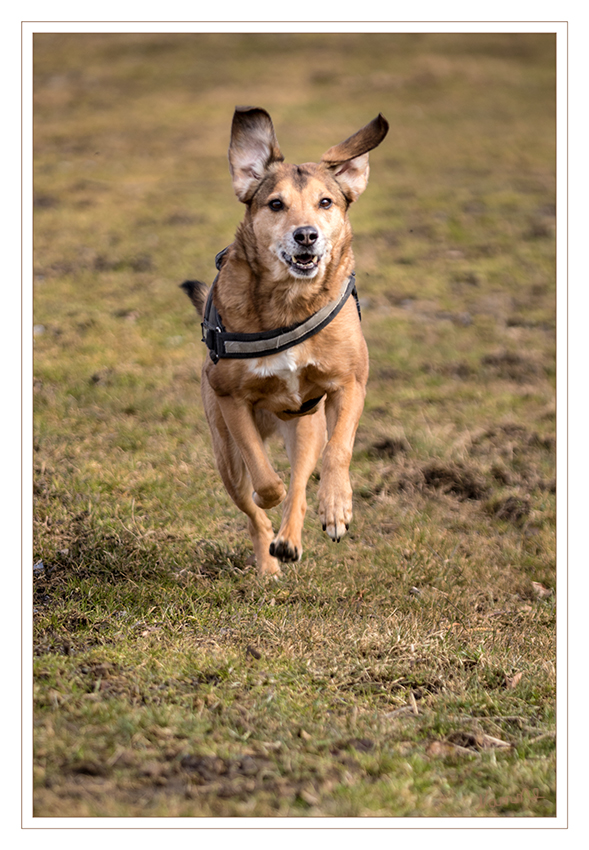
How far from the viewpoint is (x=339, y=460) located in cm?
496

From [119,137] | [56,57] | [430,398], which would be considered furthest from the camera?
[56,57]

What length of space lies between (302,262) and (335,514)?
57.1 inches

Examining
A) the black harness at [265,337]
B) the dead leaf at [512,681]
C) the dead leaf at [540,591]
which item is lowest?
the dead leaf at [512,681]

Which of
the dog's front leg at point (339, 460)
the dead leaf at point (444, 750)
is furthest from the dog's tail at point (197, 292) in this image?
the dead leaf at point (444, 750)

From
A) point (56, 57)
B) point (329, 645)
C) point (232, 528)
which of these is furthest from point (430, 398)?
point (56, 57)

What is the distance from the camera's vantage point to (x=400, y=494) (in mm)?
7301

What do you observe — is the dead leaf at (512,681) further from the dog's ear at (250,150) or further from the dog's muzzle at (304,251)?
the dog's ear at (250,150)

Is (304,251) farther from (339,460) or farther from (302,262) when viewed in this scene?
(339,460)

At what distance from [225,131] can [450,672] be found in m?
19.4

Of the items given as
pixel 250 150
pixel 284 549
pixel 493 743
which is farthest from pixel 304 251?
pixel 493 743

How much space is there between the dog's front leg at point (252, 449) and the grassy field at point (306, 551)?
0.72m

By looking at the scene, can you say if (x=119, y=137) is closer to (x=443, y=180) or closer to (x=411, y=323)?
(x=443, y=180)

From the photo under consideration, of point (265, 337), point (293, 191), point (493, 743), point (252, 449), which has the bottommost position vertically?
point (493, 743)

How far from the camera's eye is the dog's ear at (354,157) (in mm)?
4961
